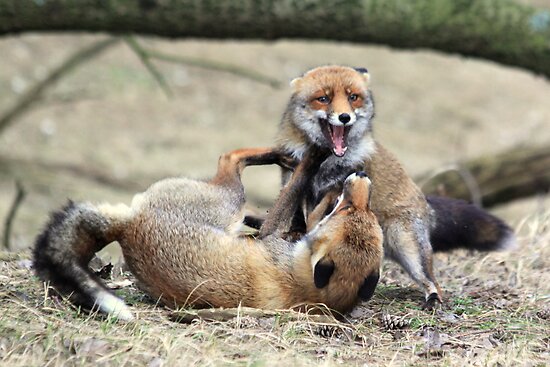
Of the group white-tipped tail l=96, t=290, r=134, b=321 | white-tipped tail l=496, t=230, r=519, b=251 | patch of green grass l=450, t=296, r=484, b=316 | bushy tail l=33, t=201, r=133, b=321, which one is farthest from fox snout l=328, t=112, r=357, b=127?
white-tipped tail l=96, t=290, r=134, b=321

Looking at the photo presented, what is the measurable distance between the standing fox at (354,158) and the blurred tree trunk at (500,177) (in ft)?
11.3

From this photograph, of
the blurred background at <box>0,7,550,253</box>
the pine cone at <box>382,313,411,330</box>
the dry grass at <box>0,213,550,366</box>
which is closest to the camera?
the dry grass at <box>0,213,550,366</box>

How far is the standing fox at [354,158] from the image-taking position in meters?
6.62

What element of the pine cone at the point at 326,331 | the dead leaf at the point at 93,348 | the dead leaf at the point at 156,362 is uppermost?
the dead leaf at the point at 93,348

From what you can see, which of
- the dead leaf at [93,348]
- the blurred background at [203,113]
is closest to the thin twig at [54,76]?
the blurred background at [203,113]

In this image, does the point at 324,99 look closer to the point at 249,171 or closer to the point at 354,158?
the point at 354,158

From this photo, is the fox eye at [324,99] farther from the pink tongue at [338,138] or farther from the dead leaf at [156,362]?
the dead leaf at [156,362]

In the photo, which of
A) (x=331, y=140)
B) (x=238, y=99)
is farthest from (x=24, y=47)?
(x=331, y=140)

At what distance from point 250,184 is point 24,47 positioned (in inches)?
263

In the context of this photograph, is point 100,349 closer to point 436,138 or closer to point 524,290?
point 524,290

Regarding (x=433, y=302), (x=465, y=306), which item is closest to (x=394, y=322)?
(x=433, y=302)

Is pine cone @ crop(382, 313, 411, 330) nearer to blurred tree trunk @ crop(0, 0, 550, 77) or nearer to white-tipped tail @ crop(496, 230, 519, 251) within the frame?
white-tipped tail @ crop(496, 230, 519, 251)

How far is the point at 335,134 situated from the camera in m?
6.66

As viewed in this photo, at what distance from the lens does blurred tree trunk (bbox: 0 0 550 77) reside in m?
8.55
